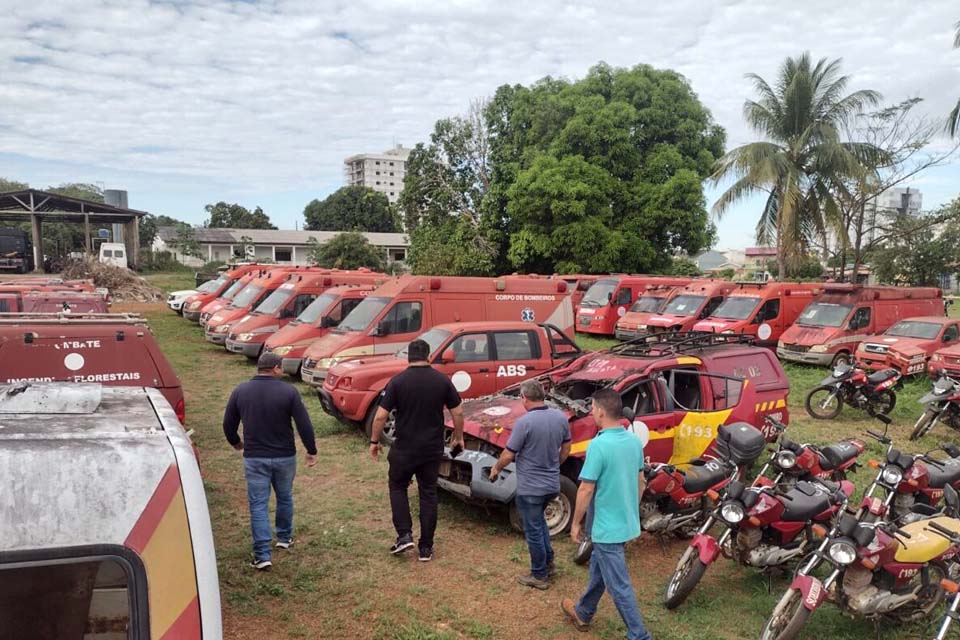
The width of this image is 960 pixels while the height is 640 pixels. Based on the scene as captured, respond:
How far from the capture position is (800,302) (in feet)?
60.6

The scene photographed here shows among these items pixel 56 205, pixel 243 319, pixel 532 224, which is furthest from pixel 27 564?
pixel 56 205

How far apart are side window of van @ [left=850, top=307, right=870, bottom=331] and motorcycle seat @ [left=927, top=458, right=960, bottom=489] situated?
1094 cm

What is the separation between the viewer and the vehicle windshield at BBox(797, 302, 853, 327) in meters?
15.9

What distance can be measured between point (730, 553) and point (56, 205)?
147ft

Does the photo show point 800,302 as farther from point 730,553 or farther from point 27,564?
point 27,564

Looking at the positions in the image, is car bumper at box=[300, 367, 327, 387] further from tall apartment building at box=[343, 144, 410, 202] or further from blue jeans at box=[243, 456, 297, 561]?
tall apartment building at box=[343, 144, 410, 202]

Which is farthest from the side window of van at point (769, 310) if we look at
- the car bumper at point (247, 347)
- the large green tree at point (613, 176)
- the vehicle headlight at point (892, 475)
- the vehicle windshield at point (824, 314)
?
the vehicle headlight at point (892, 475)

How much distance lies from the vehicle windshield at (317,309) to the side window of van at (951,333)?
12.7 metres

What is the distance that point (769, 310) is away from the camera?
703 inches

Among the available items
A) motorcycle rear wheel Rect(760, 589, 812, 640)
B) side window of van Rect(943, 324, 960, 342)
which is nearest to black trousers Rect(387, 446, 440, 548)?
motorcycle rear wheel Rect(760, 589, 812, 640)

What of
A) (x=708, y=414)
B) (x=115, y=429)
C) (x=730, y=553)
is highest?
(x=115, y=429)

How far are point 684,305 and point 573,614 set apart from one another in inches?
630

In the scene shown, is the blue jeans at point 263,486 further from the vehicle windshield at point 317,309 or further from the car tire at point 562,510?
the vehicle windshield at point 317,309

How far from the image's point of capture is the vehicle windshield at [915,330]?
14.2 meters
